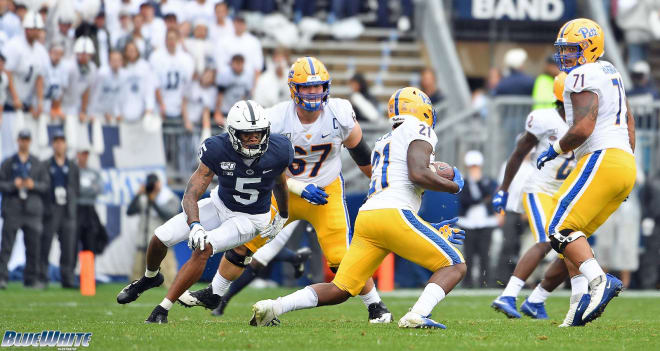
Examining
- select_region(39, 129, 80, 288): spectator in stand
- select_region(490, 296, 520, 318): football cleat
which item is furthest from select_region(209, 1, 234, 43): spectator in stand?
select_region(490, 296, 520, 318): football cleat

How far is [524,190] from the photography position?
10.0 metres

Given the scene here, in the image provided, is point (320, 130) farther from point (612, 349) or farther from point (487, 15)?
point (487, 15)

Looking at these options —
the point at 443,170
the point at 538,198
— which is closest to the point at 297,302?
the point at 443,170

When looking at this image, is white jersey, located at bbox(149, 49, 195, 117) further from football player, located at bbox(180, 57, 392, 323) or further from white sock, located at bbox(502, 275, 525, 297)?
white sock, located at bbox(502, 275, 525, 297)

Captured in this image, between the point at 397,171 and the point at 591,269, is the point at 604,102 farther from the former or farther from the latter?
the point at 397,171

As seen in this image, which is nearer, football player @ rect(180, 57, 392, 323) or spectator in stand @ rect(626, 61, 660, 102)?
football player @ rect(180, 57, 392, 323)

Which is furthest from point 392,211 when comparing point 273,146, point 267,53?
point 267,53

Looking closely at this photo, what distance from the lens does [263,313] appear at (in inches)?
312

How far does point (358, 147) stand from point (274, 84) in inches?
250

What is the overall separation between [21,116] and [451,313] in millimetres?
6245

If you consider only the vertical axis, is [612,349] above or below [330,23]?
below

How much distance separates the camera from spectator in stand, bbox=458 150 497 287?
1466 cm

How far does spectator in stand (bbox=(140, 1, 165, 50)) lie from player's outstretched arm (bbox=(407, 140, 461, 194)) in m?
8.39

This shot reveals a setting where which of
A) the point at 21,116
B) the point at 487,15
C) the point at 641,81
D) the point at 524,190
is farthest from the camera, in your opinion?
the point at 487,15
